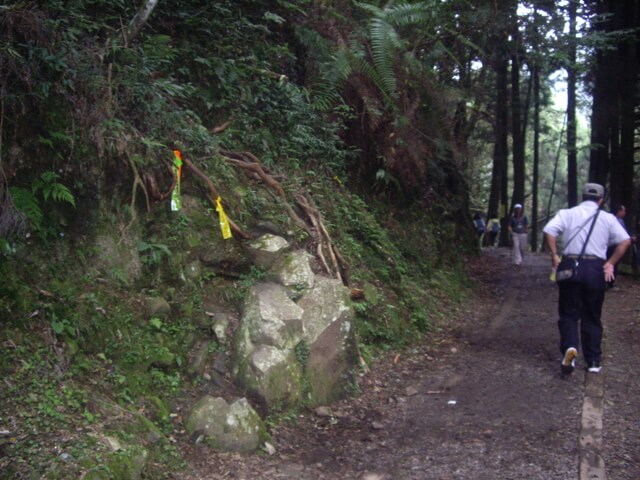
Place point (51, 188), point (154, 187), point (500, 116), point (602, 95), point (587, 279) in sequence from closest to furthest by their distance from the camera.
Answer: point (51, 188), point (154, 187), point (587, 279), point (602, 95), point (500, 116)

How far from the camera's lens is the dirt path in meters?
4.88

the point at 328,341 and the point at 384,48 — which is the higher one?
the point at 384,48

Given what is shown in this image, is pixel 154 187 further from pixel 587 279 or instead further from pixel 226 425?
pixel 587 279

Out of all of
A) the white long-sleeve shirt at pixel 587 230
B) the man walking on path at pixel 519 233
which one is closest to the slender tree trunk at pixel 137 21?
the white long-sleeve shirt at pixel 587 230

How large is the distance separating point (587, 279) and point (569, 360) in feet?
2.95

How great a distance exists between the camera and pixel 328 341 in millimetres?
6387

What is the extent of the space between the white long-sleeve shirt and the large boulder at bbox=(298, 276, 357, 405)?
257cm

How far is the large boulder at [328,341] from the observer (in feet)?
20.3

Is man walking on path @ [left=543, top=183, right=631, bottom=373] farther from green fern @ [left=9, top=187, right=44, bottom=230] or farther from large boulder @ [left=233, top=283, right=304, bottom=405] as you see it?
green fern @ [left=9, top=187, right=44, bottom=230]

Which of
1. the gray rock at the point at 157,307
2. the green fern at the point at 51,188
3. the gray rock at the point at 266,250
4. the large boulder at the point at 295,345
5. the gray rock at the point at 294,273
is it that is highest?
the green fern at the point at 51,188

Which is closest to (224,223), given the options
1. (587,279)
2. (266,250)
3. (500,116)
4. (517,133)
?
(266,250)

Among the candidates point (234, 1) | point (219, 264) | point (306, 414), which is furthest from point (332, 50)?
point (306, 414)

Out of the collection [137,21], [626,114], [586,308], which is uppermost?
[137,21]

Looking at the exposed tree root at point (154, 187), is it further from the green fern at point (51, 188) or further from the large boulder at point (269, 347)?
the large boulder at point (269, 347)
